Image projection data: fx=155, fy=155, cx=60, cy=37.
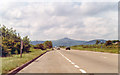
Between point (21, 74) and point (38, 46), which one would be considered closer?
point (21, 74)

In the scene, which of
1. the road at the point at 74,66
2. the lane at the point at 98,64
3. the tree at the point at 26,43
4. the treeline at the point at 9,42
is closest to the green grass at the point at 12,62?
the road at the point at 74,66

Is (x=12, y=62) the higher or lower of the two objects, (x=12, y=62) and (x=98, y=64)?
the higher

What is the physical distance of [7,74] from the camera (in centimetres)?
783

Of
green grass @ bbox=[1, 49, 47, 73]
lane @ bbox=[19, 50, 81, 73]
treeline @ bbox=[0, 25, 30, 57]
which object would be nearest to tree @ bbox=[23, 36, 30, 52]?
treeline @ bbox=[0, 25, 30, 57]

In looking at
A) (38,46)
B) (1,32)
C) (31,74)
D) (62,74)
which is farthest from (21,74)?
(38,46)

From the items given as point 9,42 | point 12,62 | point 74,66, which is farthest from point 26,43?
point 74,66

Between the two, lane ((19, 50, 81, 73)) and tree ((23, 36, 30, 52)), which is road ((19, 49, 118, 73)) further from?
tree ((23, 36, 30, 52))

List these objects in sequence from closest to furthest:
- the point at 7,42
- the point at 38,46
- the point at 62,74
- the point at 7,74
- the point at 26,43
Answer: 1. the point at 7,74
2. the point at 62,74
3. the point at 7,42
4. the point at 26,43
5. the point at 38,46

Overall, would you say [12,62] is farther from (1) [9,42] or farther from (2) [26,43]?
(2) [26,43]

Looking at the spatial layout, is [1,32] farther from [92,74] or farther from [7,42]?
[92,74]

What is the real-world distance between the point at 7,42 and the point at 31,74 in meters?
27.3

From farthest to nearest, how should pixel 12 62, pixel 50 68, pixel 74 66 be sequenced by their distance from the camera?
pixel 12 62, pixel 74 66, pixel 50 68

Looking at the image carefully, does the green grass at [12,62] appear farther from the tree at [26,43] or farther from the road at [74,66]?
the tree at [26,43]

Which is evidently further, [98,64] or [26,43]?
[26,43]
